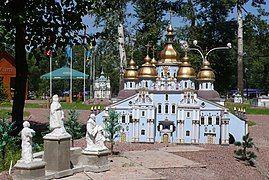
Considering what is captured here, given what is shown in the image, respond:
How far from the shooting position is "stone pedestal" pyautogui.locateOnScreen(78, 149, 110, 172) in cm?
1096

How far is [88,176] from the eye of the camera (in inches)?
412

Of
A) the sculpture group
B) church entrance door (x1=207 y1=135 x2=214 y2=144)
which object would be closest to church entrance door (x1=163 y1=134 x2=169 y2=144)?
church entrance door (x1=207 y1=135 x2=214 y2=144)

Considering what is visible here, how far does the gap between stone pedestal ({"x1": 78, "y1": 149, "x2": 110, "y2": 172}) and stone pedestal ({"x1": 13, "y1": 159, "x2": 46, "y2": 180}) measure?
164cm

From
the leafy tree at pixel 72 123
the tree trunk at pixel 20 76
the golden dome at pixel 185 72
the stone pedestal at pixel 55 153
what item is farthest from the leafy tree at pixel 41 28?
the stone pedestal at pixel 55 153

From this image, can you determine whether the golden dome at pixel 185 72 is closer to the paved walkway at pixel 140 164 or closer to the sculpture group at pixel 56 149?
the paved walkway at pixel 140 164

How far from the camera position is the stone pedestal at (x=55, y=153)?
1010 cm

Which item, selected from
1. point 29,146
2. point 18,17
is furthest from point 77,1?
point 29,146

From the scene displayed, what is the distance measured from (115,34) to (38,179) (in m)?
23.5

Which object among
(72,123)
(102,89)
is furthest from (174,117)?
(102,89)

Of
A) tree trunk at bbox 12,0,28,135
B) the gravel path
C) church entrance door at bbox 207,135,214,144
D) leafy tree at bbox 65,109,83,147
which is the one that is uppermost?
tree trunk at bbox 12,0,28,135

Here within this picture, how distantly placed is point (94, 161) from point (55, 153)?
117 centimetres

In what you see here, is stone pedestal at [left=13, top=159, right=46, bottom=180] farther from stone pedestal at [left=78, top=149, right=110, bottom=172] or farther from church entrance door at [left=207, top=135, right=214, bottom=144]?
church entrance door at [left=207, top=135, right=214, bottom=144]

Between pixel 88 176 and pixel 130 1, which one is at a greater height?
pixel 130 1

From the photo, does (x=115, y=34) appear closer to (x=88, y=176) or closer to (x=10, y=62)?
(x=10, y=62)
